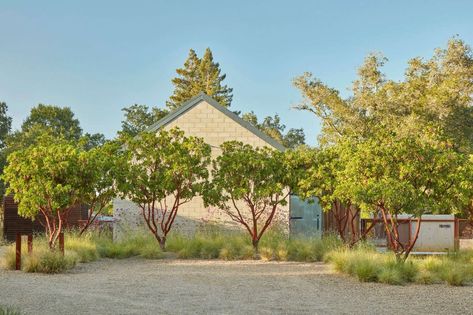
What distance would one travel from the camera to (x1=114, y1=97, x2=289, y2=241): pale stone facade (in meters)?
23.5

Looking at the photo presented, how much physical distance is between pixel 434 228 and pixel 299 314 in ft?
38.5

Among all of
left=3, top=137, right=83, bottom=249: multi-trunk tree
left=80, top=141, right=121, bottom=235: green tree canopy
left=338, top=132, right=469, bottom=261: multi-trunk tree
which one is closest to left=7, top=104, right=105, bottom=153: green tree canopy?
left=80, top=141, right=121, bottom=235: green tree canopy

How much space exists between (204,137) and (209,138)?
0.20m

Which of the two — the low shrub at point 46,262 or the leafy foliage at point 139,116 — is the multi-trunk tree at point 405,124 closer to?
the low shrub at point 46,262

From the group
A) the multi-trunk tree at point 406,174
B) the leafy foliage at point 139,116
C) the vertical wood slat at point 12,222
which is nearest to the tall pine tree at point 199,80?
the leafy foliage at point 139,116

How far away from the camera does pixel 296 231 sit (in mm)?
23938

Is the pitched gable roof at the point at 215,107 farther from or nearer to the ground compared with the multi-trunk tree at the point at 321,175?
farther from the ground

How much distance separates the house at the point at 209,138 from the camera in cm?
2356

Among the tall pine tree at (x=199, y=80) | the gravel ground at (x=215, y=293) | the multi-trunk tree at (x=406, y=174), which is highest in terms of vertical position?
the tall pine tree at (x=199, y=80)

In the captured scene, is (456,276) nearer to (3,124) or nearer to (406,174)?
(406,174)

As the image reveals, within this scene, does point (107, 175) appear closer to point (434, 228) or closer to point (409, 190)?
point (409, 190)

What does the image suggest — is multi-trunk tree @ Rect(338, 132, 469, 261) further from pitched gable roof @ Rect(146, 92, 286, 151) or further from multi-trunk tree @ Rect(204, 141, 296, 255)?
pitched gable roof @ Rect(146, 92, 286, 151)

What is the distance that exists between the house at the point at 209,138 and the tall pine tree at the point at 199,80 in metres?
32.6

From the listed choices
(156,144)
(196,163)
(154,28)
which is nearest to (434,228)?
(196,163)
